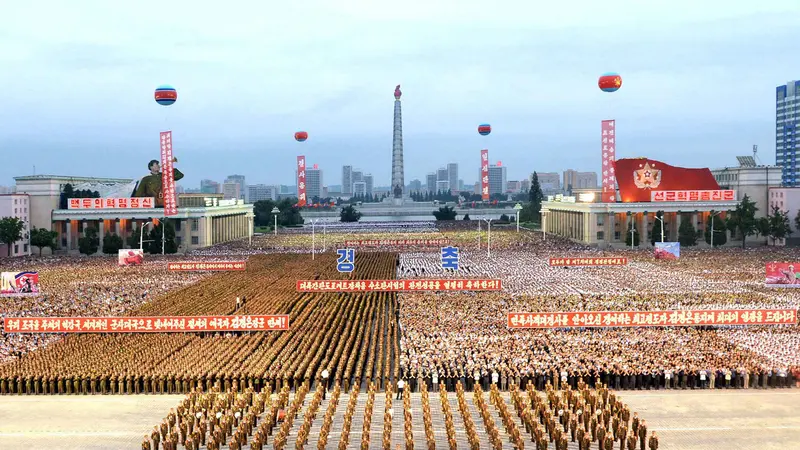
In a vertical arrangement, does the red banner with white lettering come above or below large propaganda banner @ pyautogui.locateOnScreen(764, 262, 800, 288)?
above

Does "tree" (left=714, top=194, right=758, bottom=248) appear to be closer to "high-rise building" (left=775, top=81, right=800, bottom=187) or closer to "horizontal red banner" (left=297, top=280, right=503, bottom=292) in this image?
"horizontal red banner" (left=297, top=280, right=503, bottom=292)

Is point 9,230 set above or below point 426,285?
above

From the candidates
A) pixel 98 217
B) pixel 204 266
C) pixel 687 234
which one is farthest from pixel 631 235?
pixel 98 217

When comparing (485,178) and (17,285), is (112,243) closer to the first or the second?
(17,285)

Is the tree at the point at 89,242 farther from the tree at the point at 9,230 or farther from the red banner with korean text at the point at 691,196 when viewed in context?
Answer: the red banner with korean text at the point at 691,196

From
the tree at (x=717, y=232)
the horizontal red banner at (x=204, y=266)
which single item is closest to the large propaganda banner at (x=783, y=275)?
the horizontal red banner at (x=204, y=266)

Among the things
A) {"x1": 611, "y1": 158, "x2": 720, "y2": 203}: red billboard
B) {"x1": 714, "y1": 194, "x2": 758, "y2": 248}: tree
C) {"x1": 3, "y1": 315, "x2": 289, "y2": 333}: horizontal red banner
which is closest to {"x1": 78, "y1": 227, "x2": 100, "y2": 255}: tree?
{"x1": 3, "y1": 315, "x2": 289, "y2": 333}: horizontal red banner
